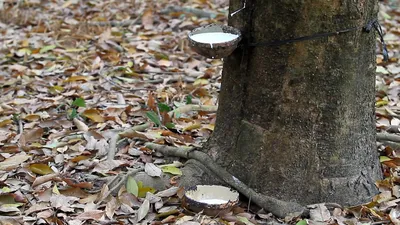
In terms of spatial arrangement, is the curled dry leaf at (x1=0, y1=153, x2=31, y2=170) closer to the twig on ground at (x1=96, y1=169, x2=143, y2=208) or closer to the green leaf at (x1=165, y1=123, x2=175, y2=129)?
the twig on ground at (x1=96, y1=169, x2=143, y2=208)

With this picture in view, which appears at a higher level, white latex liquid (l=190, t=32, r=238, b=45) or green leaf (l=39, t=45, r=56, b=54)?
white latex liquid (l=190, t=32, r=238, b=45)

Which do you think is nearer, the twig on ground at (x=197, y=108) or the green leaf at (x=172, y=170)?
the green leaf at (x=172, y=170)

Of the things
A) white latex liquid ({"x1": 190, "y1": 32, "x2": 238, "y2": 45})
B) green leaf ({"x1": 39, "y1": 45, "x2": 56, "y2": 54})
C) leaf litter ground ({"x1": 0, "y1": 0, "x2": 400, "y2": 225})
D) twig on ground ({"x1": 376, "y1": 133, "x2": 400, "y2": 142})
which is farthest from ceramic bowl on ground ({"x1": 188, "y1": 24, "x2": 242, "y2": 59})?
green leaf ({"x1": 39, "y1": 45, "x2": 56, "y2": 54})

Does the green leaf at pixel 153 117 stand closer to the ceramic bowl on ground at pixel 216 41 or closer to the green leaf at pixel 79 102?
the green leaf at pixel 79 102

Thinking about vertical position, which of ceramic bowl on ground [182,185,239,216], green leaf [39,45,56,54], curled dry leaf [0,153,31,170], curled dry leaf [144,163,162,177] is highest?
ceramic bowl on ground [182,185,239,216]

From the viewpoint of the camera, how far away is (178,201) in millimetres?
2543

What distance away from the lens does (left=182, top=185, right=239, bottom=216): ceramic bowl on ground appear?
232cm

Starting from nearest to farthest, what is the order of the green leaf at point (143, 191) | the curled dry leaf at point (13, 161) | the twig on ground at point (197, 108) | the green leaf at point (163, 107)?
1. the green leaf at point (143, 191)
2. the curled dry leaf at point (13, 161)
3. the green leaf at point (163, 107)
4. the twig on ground at point (197, 108)

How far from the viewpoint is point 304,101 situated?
2.36m

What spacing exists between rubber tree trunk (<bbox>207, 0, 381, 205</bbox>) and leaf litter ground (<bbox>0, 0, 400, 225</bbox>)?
12cm

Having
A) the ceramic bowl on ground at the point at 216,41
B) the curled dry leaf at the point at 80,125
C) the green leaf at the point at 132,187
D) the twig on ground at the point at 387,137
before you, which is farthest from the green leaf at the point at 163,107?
the twig on ground at the point at 387,137

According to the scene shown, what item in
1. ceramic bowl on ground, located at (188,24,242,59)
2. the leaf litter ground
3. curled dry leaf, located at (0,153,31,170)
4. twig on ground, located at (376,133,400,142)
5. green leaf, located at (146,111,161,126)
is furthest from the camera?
green leaf, located at (146,111,161,126)

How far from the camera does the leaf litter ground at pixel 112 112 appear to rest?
2.48m

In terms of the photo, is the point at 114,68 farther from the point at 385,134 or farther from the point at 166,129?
the point at 385,134
